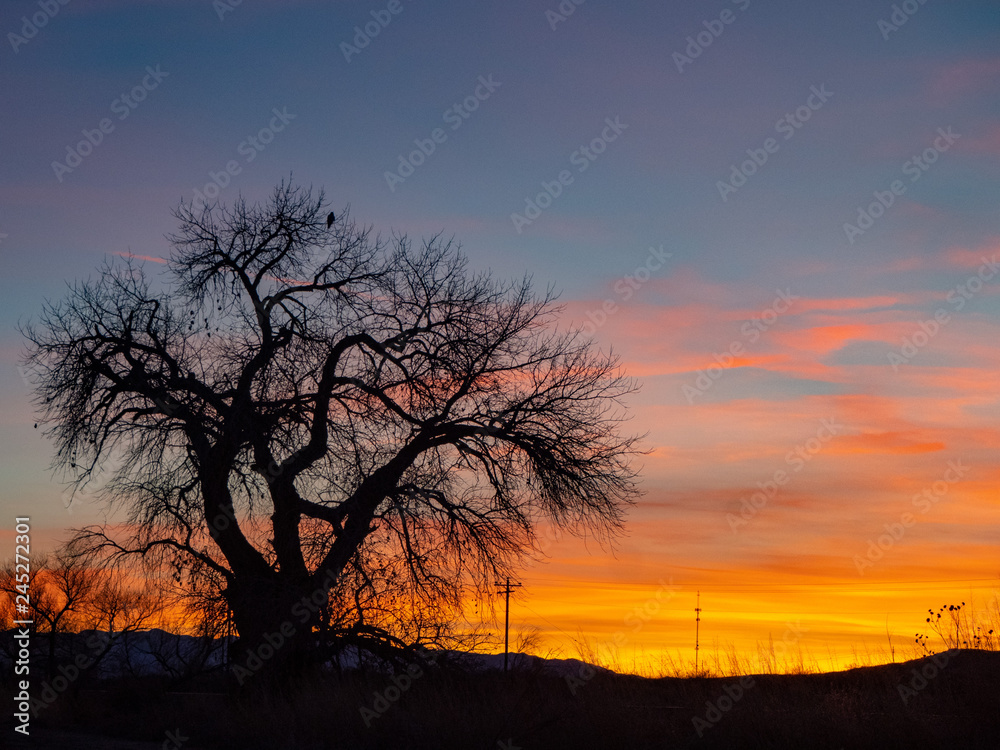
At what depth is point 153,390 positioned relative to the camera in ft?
56.7

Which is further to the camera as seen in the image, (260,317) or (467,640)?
(260,317)

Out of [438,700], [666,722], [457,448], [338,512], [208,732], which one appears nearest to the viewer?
[666,722]

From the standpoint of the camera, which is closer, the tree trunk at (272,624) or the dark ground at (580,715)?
the dark ground at (580,715)

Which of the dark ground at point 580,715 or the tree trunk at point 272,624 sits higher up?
the tree trunk at point 272,624

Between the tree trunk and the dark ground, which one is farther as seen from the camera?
the tree trunk

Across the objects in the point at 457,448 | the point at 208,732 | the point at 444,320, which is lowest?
the point at 208,732

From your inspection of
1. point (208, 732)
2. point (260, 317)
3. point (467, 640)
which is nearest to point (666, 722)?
Result: point (467, 640)

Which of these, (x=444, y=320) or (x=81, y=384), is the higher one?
(x=444, y=320)

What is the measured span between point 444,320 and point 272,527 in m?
5.07

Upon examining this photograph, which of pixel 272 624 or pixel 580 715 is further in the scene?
pixel 272 624

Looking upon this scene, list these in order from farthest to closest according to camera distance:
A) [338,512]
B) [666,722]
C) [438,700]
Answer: [338,512]
[438,700]
[666,722]

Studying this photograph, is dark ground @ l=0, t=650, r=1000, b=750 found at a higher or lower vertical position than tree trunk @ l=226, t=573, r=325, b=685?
lower

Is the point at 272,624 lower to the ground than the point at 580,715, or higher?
higher

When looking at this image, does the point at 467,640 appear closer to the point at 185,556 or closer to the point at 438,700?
A: the point at 438,700
